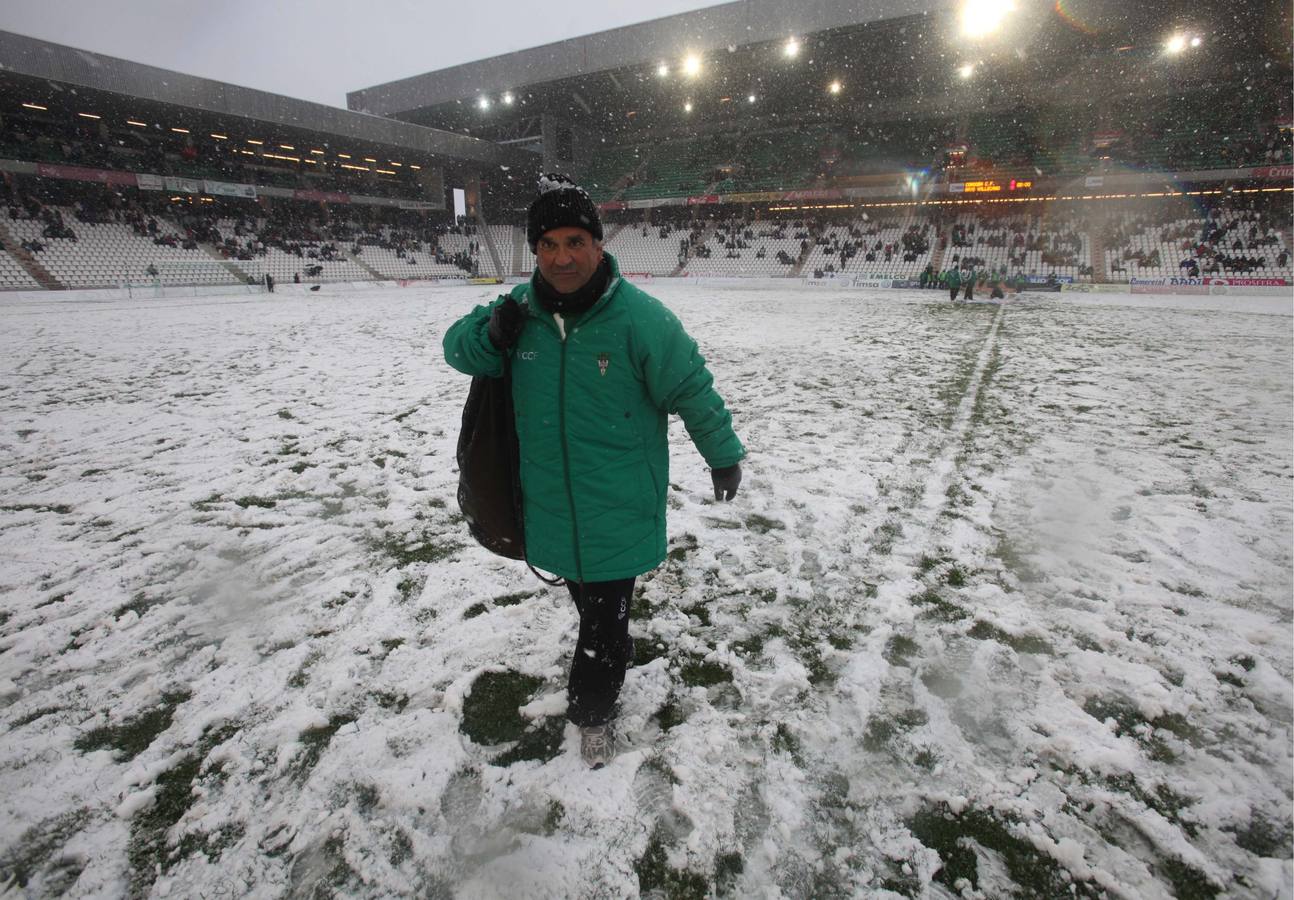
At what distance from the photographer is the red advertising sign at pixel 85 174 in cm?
2705

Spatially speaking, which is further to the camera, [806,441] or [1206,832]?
[806,441]

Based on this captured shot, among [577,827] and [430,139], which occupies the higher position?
[430,139]

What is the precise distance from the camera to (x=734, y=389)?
707cm

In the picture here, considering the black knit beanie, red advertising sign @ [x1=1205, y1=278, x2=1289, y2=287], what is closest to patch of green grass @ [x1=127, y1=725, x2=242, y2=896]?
the black knit beanie

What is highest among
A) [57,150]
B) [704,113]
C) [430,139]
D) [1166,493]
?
[704,113]

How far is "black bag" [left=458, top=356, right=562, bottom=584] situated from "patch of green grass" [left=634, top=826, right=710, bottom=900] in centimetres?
87

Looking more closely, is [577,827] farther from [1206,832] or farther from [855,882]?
[1206,832]

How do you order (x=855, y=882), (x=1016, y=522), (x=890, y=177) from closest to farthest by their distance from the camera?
1. (x=855, y=882)
2. (x=1016, y=522)
3. (x=890, y=177)

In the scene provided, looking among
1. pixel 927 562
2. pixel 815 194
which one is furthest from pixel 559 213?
pixel 815 194

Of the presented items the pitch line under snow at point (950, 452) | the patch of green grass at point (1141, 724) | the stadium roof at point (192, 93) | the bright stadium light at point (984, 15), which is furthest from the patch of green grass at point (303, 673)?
A: the stadium roof at point (192, 93)

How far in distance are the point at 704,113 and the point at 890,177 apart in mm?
16034

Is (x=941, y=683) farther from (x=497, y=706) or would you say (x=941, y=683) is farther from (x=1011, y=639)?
(x=497, y=706)

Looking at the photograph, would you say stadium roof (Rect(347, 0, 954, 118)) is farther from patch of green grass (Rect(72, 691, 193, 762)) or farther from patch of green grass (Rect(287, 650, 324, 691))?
patch of green grass (Rect(72, 691, 193, 762))

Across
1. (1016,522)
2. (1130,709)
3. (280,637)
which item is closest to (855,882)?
(1130,709)
